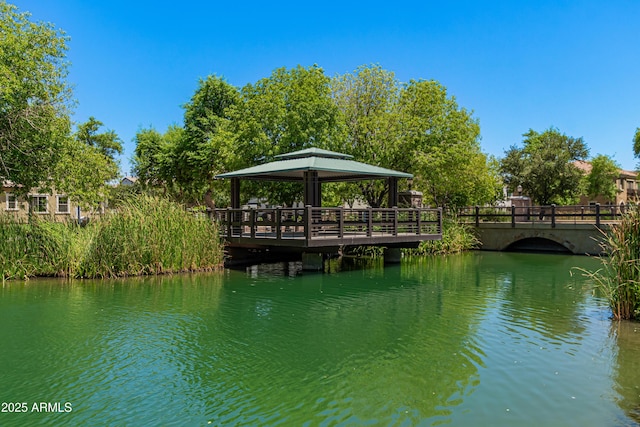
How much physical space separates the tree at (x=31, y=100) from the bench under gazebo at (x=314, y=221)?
507cm

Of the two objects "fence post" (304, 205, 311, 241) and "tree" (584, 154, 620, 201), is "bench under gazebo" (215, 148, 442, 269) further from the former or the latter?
"tree" (584, 154, 620, 201)

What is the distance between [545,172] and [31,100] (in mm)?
31351

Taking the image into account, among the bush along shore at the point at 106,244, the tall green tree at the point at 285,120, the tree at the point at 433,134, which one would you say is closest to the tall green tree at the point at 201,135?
the tall green tree at the point at 285,120

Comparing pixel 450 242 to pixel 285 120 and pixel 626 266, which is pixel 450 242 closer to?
pixel 285 120

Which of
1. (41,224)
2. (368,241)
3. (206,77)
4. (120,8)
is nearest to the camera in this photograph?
(41,224)

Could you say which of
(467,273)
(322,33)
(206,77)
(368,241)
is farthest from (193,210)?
(206,77)

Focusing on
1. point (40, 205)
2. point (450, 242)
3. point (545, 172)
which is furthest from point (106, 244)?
point (545, 172)

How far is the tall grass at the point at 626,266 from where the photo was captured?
7.46 m

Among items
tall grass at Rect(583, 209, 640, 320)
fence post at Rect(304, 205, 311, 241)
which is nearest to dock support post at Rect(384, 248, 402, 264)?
fence post at Rect(304, 205, 311, 241)

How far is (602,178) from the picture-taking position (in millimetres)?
41750

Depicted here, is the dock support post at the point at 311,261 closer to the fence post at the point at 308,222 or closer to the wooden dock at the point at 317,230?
the wooden dock at the point at 317,230

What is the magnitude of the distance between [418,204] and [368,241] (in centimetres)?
1063

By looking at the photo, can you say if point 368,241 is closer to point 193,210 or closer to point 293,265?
point 293,265

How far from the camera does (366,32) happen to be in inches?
793
